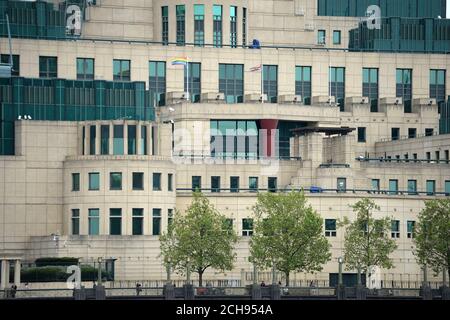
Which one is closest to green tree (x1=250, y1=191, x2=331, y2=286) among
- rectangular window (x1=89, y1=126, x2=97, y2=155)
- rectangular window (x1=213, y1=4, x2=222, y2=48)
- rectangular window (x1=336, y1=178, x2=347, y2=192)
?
rectangular window (x1=336, y1=178, x2=347, y2=192)

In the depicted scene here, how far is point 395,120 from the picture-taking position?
15988 cm

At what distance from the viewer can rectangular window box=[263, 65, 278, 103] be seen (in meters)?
158

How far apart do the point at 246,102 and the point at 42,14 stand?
25059 mm

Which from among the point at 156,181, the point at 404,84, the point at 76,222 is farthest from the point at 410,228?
the point at 404,84

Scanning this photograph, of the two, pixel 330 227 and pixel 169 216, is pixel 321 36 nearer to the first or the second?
pixel 330 227

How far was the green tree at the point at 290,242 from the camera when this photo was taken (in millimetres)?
115062

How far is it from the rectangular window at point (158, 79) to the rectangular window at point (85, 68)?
23.3 ft

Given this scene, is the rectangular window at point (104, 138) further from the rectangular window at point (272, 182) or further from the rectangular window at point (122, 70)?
the rectangular window at point (122, 70)

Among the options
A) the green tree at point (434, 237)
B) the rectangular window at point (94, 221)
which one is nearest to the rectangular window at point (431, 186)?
the green tree at point (434, 237)

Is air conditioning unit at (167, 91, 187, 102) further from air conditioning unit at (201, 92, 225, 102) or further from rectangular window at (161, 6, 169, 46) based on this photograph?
rectangular window at (161, 6, 169, 46)

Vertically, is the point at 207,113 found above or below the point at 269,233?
above

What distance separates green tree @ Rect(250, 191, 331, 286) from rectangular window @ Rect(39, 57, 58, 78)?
135ft
